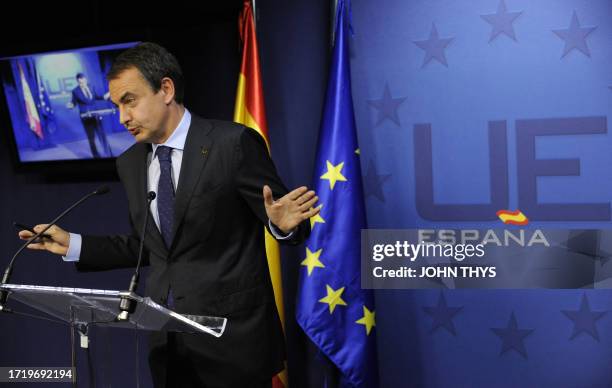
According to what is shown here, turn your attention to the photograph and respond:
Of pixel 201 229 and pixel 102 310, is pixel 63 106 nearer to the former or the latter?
pixel 201 229

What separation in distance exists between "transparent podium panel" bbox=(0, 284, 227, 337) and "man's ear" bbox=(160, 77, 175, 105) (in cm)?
74

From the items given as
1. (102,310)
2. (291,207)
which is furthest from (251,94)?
(102,310)

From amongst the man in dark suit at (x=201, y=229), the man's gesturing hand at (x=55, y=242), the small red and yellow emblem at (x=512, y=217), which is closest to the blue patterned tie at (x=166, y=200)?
the man in dark suit at (x=201, y=229)

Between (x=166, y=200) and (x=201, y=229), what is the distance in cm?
15

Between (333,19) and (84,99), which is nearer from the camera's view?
(333,19)

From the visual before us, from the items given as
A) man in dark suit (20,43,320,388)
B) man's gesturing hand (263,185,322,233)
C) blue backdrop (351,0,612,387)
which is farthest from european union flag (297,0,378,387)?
man's gesturing hand (263,185,322,233)

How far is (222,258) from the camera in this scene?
198 cm

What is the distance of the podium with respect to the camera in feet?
4.78

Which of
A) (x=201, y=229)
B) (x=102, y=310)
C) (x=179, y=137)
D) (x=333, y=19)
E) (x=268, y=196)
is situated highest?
(x=333, y=19)

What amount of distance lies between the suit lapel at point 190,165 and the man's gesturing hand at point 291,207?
295mm

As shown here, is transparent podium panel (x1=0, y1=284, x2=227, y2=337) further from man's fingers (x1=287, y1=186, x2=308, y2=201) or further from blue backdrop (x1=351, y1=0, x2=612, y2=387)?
blue backdrop (x1=351, y1=0, x2=612, y2=387)

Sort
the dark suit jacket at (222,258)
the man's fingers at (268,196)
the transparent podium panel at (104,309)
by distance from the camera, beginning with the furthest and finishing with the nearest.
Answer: the dark suit jacket at (222,258) → the man's fingers at (268,196) → the transparent podium panel at (104,309)

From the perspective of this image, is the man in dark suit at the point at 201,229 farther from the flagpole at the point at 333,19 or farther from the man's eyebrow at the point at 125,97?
the flagpole at the point at 333,19

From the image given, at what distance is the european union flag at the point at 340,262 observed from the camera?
9.58ft
